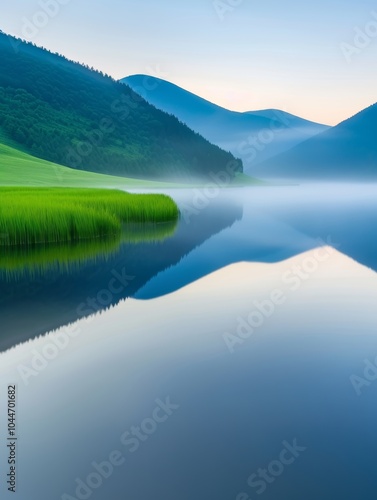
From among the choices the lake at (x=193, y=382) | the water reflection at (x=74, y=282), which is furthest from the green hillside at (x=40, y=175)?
the lake at (x=193, y=382)

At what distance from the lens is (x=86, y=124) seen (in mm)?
163500

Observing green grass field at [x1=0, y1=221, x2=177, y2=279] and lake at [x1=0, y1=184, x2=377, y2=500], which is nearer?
lake at [x1=0, y1=184, x2=377, y2=500]

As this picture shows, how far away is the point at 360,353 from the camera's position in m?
8.80

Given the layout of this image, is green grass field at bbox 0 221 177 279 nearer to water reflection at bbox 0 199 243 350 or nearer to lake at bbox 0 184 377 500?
water reflection at bbox 0 199 243 350

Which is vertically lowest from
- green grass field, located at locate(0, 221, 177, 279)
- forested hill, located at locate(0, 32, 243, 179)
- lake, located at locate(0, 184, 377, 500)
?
green grass field, located at locate(0, 221, 177, 279)

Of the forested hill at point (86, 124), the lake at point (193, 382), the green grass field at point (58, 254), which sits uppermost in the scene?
the forested hill at point (86, 124)

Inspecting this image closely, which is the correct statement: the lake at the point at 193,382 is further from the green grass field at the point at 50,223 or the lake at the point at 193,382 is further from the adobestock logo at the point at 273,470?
the green grass field at the point at 50,223

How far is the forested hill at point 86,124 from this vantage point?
141 metres

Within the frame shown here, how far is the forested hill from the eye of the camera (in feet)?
462

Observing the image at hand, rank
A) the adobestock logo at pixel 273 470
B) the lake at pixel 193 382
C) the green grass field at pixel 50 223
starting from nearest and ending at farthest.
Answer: the adobestock logo at pixel 273 470 → the lake at pixel 193 382 → the green grass field at pixel 50 223

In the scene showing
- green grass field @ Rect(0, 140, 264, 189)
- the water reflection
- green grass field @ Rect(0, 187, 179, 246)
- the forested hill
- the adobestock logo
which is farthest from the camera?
the forested hill

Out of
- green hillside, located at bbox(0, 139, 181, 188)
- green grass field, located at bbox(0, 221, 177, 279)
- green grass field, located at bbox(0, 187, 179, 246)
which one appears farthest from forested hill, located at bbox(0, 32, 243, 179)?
green grass field, located at bbox(0, 221, 177, 279)

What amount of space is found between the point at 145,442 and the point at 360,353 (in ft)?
14.2

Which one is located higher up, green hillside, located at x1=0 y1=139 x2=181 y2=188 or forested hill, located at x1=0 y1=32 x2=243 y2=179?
forested hill, located at x1=0 y1=32 x2=243 y2=179
